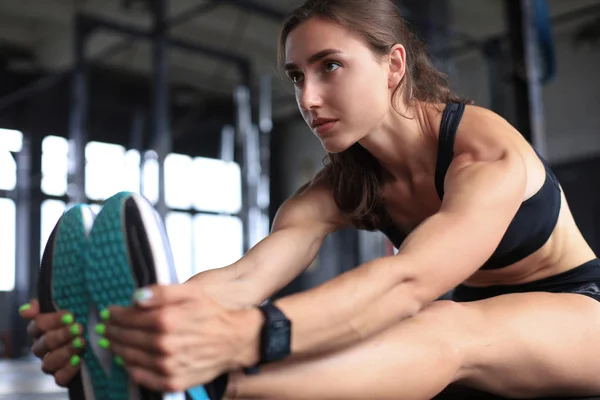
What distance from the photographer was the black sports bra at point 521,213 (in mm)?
1163

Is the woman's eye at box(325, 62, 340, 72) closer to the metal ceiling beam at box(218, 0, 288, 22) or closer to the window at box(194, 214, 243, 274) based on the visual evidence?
the metal ceiling beam at box(218, 0, 288, 22)

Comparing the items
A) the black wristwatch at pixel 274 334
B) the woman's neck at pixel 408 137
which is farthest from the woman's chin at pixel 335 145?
the black wristwatch at pixel 274 334

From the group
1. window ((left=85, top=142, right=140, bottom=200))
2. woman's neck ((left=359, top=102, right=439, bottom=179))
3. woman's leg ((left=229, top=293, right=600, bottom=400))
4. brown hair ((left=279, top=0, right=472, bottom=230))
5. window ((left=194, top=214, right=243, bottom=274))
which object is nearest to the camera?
woman's leg ((left=229, top=293, right=600, bottom=400))

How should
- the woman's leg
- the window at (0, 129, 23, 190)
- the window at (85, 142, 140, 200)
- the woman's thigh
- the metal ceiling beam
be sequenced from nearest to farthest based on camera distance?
1. the woman's leg
2. the woman's thigh
3. the metal ceiling beam
4. the window at (0, 129, 23, 190)
5. the window at (85, 142, 140, 200)

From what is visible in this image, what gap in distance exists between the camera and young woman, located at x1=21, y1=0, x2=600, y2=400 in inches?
30.0

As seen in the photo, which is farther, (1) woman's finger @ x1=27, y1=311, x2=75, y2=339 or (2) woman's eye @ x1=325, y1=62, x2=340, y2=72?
(2) woman's eye @ x1=325, y1=62, x2=340, y2=72

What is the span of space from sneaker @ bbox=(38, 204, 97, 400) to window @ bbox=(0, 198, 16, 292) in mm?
5226

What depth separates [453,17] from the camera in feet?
21.4

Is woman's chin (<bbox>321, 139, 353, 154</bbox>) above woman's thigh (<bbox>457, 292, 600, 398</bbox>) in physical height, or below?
above

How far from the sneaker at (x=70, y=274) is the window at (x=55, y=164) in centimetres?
531

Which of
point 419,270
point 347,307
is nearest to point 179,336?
point 347,307

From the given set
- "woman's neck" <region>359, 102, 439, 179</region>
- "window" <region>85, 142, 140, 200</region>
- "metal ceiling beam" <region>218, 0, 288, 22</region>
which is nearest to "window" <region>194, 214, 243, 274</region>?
"window" <region>85, 142, 140, 200</region>

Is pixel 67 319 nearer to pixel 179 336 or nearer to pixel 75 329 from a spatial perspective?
pixel 75 329

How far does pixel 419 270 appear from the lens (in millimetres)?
874
